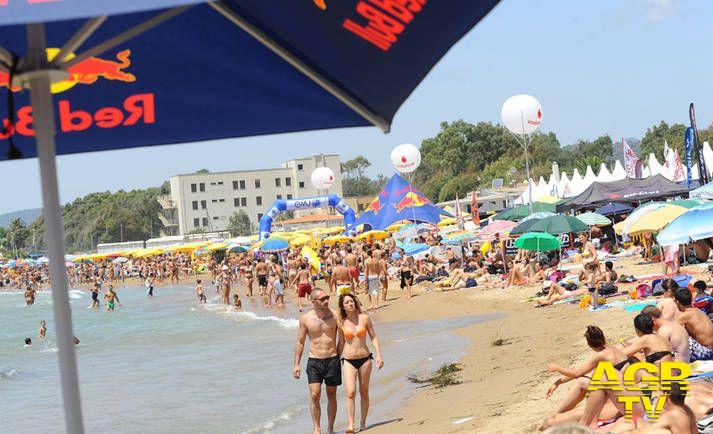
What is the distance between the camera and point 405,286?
2416cm

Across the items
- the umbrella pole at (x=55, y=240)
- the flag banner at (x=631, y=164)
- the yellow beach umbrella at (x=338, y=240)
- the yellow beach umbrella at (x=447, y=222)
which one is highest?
the flag banner at (x=631, y=164)

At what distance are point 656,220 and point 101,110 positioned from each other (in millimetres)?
13886

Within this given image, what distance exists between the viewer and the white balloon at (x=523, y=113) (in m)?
20.2

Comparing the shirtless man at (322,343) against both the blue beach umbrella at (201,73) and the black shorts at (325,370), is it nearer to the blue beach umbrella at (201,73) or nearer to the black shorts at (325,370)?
the black shorts at (325,370)

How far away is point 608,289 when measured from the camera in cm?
1512

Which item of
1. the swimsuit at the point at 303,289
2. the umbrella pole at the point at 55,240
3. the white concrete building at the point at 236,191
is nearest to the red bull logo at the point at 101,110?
the umbrella pole at the point at 55,240

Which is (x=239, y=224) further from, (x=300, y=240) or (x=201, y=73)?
(x=201, y=73)

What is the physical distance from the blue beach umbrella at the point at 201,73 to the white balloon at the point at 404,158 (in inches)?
1148

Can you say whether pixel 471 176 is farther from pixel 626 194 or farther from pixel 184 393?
pixel 184 393

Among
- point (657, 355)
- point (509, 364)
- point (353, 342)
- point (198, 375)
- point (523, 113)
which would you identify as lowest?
point (198, 375)

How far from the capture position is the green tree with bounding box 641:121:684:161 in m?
79.1

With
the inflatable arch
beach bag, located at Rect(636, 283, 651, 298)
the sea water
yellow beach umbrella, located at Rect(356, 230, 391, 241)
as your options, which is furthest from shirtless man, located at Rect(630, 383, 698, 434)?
the inflatable arch

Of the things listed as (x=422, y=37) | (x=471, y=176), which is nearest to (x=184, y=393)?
(x=422, y=37)

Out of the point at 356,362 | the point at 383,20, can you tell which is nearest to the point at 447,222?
the point at 356,362
